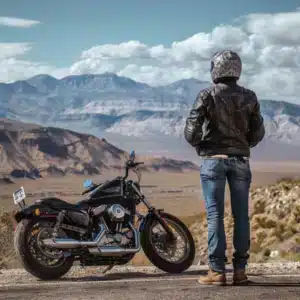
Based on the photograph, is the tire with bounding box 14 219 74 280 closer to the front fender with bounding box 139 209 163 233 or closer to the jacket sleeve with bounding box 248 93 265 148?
the front fender with bounding box 139 209 163 233

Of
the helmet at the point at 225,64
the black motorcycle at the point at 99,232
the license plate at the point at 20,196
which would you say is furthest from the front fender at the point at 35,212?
the helmet at the point at 225,64

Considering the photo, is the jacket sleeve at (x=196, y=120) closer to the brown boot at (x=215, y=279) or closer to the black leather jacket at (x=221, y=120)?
the black leather jacket at (x=221, y=120)

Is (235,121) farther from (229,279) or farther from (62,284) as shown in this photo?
(62,284)

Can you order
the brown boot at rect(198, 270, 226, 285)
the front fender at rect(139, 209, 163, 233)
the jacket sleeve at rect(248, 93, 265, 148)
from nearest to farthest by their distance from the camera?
the brown boot at rect(198, 270, 226, 285), the jacket sleeve at rect(248, 93, 265, 148), the front fender at rect(139, 209, 163, 233)

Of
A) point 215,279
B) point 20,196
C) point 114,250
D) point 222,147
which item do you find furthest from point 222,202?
point 20,196

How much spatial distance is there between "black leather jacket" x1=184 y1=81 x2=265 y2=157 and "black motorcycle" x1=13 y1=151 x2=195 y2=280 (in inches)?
73.0

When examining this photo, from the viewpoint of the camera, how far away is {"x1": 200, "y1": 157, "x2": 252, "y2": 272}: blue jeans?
290 inches

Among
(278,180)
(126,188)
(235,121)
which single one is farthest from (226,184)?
(278,180)

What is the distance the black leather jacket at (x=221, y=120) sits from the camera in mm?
7281

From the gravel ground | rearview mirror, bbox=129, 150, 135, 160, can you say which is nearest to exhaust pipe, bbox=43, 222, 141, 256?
the gravel ground

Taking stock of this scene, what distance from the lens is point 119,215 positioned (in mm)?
→ 8922

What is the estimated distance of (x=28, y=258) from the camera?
27.3ft

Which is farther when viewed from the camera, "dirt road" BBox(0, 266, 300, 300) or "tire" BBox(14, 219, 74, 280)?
"tire" BBox(14, 219, 74, 280)

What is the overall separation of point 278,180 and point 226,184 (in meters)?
38.5
